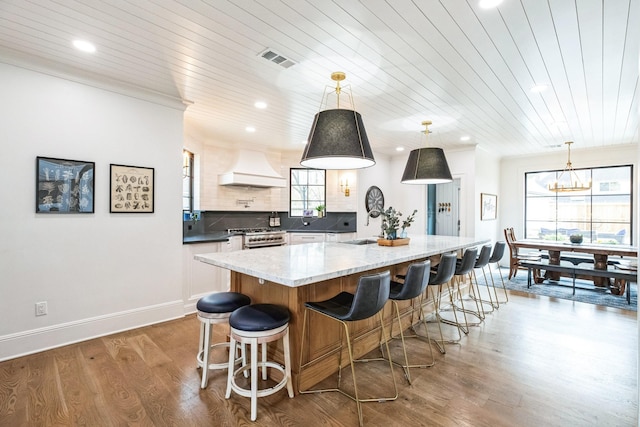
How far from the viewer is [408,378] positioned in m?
2.39

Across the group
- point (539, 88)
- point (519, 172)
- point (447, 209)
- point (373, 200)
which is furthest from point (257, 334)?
point (519, 172)

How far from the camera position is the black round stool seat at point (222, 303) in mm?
2281

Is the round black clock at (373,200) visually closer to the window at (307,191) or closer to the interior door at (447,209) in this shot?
the window at (307,191)

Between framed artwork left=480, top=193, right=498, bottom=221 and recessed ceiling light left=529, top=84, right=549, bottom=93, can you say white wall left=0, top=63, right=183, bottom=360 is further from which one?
framed artwork left=480, top=193, right=498, bottom=221

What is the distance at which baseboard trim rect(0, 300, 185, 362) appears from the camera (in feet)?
8.77

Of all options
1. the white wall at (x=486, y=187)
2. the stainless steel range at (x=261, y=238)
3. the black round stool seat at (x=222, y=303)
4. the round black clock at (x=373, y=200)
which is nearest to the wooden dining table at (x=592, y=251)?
the white wall at (x=486, y=187)

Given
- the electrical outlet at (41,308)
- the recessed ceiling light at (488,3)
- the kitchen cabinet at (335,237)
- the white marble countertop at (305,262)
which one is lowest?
the electrical outlet at (41,308)

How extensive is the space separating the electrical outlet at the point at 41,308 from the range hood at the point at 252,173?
9.79 ft

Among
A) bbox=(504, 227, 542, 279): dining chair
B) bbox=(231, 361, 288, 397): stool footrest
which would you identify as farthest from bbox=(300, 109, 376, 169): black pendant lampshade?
bbox=(504, 227, 542, 279): dining chair

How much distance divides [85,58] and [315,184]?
4473 millimetres

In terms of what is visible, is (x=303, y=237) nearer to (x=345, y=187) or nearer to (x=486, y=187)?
(x=345, y=187)

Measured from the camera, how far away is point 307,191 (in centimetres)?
664

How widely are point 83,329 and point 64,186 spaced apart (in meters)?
1.40

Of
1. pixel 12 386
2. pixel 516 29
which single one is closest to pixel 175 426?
pixel 12 386
